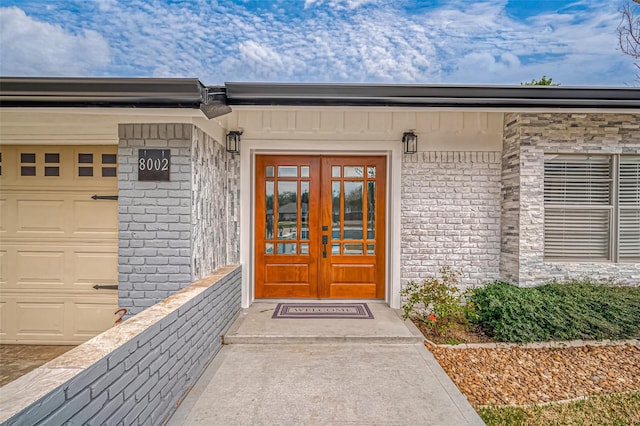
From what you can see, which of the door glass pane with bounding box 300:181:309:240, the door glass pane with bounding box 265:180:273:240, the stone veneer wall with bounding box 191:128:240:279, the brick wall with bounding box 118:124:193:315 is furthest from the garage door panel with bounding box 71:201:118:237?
the door glass pane with bounding box 300:181:309:240

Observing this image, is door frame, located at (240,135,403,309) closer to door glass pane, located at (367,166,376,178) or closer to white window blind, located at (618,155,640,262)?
door glass pane, located at (367,166,376,178)

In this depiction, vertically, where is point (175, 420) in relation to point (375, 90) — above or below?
below

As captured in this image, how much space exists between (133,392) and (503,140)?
506cm

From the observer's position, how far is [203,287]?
3152 mm

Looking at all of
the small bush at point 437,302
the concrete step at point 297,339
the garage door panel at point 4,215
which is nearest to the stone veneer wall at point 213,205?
the concrete step at point 297,339

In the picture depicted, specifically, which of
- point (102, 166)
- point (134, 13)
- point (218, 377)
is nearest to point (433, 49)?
point (134, 13)

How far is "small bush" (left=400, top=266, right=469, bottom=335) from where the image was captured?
3.92 metres

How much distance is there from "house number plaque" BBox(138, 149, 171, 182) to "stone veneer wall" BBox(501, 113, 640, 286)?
4.28 metres

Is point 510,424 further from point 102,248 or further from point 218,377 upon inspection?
point 102,248

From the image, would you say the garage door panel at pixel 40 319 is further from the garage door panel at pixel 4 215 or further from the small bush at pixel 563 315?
the small bush at pixel 563 315

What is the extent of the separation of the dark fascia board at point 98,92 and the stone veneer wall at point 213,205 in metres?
0.64

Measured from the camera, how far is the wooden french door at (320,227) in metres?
4.80

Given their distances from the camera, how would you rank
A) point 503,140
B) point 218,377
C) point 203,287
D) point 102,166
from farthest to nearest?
point 503,140 < point 102,166 < point 203,287 < point 218,377

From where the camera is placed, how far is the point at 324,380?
2830 mm
